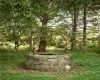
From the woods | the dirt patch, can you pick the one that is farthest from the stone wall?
the dirt patch

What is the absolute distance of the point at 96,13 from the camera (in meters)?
21.8

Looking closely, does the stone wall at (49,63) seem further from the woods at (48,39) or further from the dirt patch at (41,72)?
the dirt patch at (41,72)

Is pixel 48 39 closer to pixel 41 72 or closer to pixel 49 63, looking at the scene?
pixel 49 63

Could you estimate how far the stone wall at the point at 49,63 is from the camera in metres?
10.1

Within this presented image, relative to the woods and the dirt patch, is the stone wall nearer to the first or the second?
the woods

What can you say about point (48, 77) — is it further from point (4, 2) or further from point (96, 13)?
point (96, 13)

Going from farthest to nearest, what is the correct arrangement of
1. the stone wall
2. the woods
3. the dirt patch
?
the stone wall < the dirt patch < the woods

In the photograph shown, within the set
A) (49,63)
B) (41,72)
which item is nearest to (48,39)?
(49,63)

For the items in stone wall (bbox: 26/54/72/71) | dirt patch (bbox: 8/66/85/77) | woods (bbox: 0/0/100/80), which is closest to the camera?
woods (bbox: 0/0/100/80)

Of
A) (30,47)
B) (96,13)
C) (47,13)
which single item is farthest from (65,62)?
A: (96,13)

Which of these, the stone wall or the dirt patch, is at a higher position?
the stone wall

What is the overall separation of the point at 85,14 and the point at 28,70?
11.5m

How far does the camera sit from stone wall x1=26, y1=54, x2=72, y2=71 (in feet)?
33.0

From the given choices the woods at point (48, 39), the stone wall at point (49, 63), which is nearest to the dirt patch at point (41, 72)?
the woods at point (48, 39)
